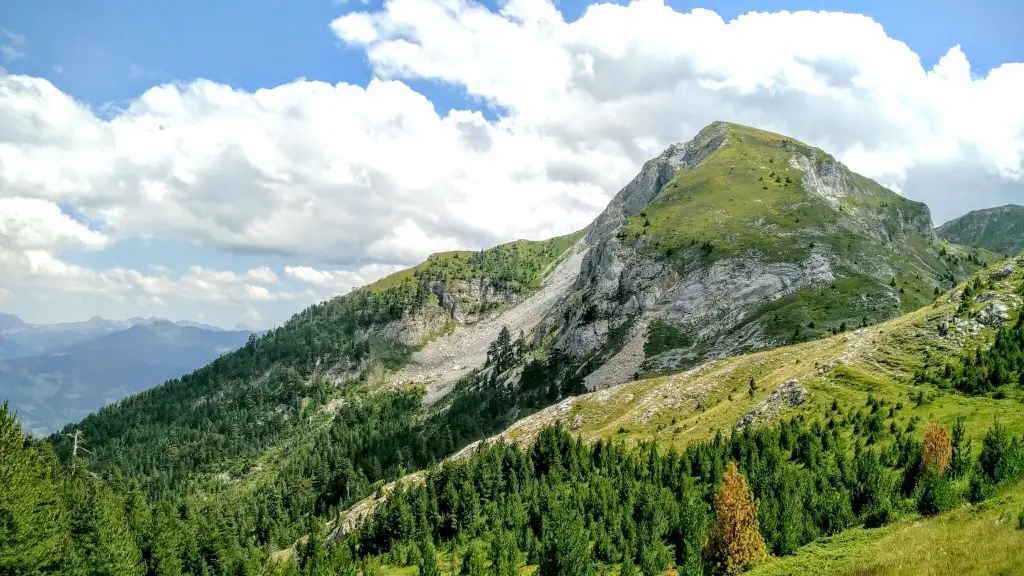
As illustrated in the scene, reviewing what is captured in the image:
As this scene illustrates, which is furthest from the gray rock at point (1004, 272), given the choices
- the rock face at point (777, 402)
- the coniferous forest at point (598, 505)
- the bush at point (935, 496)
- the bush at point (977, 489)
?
the bush at point (935, 496)

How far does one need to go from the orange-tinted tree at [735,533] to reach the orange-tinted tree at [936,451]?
1525cm

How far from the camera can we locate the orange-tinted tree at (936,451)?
4494 centimetres

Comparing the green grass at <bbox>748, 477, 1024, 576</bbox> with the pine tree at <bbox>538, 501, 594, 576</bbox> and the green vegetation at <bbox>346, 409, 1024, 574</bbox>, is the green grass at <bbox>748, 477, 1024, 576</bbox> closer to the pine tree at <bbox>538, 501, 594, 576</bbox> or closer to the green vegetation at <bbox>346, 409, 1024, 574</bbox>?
the green vegetation at <bbox>346, 409, 1024, 574</bbox>

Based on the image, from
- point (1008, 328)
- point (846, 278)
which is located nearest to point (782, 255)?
point (846, 278)

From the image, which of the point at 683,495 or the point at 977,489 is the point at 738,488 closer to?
the point at 977,489

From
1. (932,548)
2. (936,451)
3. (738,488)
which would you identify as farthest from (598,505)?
(932,548)

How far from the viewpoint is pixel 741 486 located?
4288cm

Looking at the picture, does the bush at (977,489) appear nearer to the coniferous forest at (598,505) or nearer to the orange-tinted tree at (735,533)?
the coniferous forest at (598,505)

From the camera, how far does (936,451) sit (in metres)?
46.0

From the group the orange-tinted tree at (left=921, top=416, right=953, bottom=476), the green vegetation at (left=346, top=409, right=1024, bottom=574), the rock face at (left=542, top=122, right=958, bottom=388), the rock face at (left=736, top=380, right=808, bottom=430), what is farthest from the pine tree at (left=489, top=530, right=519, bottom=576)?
the rock face at (left=542, top=122, right=958, bottom=388)

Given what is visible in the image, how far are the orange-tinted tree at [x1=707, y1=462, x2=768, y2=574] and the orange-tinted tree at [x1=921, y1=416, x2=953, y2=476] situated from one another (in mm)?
15254

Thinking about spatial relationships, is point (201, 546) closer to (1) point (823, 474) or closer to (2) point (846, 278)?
(1) point (823, 474)

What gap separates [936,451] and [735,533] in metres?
18.9

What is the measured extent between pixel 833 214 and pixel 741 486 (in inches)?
7422
